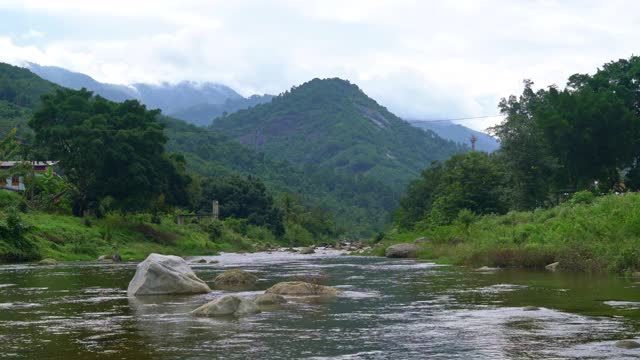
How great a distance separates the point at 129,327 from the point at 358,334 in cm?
606

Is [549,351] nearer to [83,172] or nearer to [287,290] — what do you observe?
[287,290]

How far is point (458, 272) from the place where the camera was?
39125 millimetres

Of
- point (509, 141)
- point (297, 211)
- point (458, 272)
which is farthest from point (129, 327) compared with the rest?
point (297, 211)

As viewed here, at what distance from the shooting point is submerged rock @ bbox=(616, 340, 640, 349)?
15062 mm

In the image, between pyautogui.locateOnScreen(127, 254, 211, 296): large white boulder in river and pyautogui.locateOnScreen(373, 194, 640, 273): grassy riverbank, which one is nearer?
pyautogui.locateOnScreen(127, 254, 211, 296): large white boulder in river

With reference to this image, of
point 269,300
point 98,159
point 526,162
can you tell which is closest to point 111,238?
point 98,159

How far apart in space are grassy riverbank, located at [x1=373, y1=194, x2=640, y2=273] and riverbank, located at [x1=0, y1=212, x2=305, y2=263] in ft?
102

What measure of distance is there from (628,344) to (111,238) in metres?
68.4

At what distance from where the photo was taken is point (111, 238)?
77.5 meters

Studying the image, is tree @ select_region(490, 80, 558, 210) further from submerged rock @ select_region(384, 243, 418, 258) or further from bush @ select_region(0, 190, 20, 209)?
bush @ select_region(0, 190, 20, 209)

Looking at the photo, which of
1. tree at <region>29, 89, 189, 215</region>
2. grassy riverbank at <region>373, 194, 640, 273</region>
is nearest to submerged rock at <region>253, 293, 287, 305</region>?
grassy riverbank at <region>373, 194, 640, 273</region>

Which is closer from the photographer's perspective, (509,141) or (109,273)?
(109,273)

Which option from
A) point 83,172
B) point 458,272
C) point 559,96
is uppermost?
point 559,96

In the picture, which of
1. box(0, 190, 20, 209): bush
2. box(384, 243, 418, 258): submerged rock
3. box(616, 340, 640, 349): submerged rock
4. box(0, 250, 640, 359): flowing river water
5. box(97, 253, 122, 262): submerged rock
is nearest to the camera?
box(616, 340, 640, 349): submerged rock
